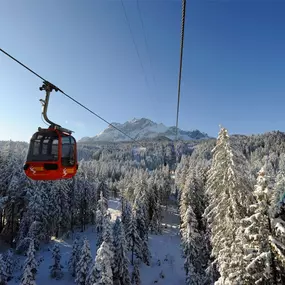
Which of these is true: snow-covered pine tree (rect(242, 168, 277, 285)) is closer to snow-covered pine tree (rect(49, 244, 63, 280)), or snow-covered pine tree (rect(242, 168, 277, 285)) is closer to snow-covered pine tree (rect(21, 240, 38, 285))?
snow-covered pine tree (rect(21, 240, 38, 285))

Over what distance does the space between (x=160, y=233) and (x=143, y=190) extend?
13.5m

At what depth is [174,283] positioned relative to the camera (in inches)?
1735

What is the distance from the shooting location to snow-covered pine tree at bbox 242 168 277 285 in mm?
13750

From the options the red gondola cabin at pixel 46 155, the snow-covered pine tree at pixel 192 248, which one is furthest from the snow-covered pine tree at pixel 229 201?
the snow-covered pine tree at pixel 192 248

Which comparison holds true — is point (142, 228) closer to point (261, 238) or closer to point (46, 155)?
point (261, 238)

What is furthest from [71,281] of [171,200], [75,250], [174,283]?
[171,200]

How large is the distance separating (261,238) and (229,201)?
3.85m

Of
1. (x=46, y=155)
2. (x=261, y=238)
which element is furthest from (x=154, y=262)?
(x=46, y=155)

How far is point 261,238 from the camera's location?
1395cm

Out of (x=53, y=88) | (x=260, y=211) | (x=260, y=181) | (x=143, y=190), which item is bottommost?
(x=143, y=190)

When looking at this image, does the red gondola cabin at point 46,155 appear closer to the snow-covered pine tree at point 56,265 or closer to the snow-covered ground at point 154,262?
the snow-covered pine tree at point 56,265

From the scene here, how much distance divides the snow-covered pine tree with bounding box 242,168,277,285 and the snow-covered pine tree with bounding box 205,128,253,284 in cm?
142

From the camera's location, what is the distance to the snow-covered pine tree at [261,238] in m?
13.8

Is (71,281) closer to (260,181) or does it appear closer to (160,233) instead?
(160,233)
